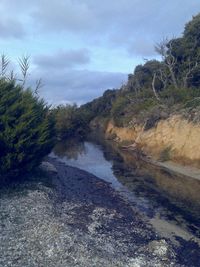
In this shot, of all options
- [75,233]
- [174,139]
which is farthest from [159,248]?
[174,139]

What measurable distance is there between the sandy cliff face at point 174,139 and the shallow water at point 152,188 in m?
2.70

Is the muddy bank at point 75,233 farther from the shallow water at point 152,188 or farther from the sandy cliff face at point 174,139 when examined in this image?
the sandy cliff face at point 174,139

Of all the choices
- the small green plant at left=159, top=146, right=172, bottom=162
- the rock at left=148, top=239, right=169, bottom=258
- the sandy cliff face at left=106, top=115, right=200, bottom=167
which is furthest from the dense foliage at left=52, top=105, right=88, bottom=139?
the rock at left=148, top=239, right=169, bottom=258

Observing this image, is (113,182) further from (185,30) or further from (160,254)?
(185,30)

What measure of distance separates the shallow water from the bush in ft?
23.7

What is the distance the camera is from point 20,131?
2872 centimetres

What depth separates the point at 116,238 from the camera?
2053cm

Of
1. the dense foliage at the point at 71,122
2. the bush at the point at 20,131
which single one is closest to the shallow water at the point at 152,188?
the bush at the point at 20,131

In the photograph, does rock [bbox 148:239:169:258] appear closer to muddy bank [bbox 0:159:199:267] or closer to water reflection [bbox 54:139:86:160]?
muddy bank [bbox 0:159:199:267]

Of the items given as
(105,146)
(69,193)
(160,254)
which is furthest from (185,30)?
(160,254)

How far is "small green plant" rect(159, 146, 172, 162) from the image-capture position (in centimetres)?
4598

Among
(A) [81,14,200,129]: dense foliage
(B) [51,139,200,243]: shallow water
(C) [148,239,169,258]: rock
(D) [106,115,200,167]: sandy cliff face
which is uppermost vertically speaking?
(A) [81,14,200,129]: dense foliage

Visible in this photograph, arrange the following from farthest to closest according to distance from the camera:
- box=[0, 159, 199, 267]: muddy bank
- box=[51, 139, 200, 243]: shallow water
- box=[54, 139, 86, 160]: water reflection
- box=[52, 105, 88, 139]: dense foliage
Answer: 1. box=[52, 105, 88, 139]: dense foliage
2. box=[54, 139, 86, 160]: water reflection
3. box=[51, 139, 200, 243]: shallow water
4. box=[0, 159, 199, 267]: muddy bank

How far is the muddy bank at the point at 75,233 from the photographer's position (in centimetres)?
1705
